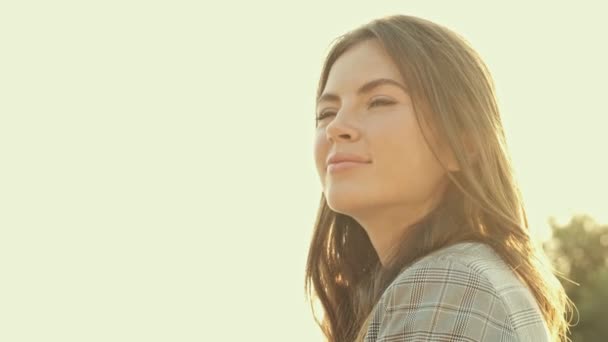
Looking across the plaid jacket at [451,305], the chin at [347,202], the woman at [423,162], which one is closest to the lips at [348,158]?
the woman at [423,162]

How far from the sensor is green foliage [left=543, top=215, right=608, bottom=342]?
33.3 meters

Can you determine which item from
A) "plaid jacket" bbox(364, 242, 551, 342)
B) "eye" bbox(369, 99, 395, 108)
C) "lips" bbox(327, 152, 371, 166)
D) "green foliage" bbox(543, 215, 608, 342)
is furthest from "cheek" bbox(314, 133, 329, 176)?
"green foliage" bbox(543, 215, 608, 342)

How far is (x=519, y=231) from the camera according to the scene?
3.95 metres

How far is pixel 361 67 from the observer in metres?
4.16

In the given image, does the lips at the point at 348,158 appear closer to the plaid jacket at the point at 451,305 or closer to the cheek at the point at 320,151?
the cheek at the point at 320,151

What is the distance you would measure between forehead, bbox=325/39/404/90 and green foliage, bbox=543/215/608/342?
29.3m

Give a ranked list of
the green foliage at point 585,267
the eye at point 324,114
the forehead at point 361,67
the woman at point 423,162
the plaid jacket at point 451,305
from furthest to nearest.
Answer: the green foliage at point 585,267, the eye at point 324,114, the forehead at point 361,67, the woman at point 423,162, the plaid jacket at point 451,305

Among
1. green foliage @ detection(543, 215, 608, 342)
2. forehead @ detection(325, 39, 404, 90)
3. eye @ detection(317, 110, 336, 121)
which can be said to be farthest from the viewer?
green foliage @ detection(543, 215, 608, 342)

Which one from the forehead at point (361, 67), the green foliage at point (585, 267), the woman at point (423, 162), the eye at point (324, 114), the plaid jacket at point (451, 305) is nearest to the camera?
the plaid jacket at point (451, 305)

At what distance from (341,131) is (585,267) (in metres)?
32.7

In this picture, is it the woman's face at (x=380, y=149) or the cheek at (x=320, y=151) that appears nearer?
the woman's face at (x=380, y=149)

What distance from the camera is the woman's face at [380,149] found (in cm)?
395

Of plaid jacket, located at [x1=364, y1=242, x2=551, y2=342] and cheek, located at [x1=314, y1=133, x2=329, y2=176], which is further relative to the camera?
cheek, located at [x1=314, y1=133, x2=329, y2=176]

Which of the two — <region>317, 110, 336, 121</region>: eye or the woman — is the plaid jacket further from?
<region>317, 110, 336, 121</region>: eye
